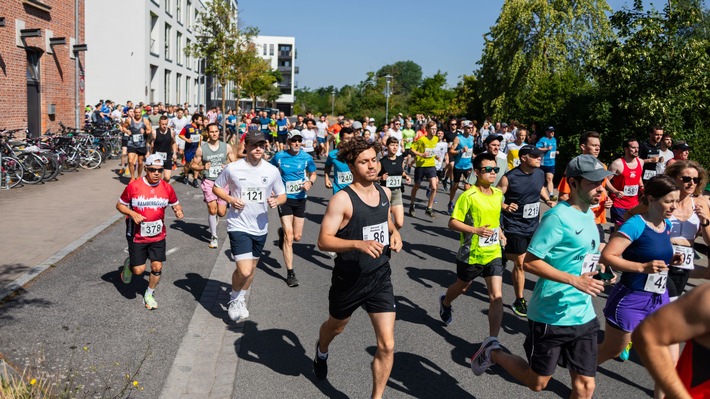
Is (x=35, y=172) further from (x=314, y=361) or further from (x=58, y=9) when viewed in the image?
(x=314, y=361)

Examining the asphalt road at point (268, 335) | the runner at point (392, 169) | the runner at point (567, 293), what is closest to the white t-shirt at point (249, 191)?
the asphalt road at point (268, 335)

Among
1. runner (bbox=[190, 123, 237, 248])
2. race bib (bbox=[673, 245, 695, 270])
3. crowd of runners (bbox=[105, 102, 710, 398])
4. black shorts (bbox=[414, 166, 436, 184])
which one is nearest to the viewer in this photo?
crowd of runners (bbox=[105, 102, 710, 398])

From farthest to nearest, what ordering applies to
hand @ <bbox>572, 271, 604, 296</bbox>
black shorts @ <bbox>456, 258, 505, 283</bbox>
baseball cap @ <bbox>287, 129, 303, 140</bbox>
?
baseball cap @ <bbox>287, 129, 303, 140</bbox> → black shorts @ <bbox>456, 258, 505, 283</bbox> → hand @ <bbox>572, 271, 604, 296</bbox>

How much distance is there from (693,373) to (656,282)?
2641 millimetres

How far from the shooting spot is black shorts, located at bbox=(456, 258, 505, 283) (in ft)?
19.7

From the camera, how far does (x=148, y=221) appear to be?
269 inches

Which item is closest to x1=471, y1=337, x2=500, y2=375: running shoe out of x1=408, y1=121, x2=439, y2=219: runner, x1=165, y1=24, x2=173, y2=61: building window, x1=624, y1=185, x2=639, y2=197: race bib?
x1=624, y1=185, x2=639, y2=197: race bib

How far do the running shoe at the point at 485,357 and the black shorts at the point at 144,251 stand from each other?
145 inches

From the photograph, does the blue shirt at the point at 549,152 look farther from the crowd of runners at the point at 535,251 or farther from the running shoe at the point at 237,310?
the running shoe at the point at 237,310

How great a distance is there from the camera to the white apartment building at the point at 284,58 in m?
113

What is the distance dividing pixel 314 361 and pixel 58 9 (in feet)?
66.1

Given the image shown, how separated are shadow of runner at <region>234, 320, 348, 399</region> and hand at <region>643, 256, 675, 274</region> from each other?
7.74ft

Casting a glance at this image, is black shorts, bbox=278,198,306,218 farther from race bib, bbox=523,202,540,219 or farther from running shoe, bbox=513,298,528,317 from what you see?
running shoe, bbox=513,298,528,317

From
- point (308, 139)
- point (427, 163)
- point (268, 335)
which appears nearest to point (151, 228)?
point (268, 335)
